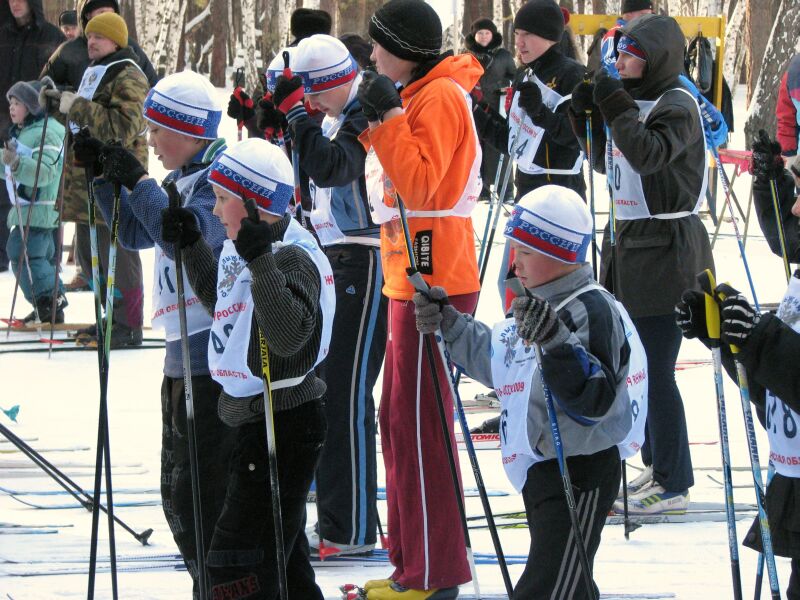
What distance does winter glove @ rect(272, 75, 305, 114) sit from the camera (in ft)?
15.3

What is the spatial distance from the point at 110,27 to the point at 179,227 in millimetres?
4990

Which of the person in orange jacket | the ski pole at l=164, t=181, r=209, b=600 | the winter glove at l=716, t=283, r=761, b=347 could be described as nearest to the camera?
the winter glove at l=716, t=283, r=761, b=347

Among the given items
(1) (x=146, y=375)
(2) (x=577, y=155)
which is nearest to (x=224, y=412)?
(2) (x=577, y=155)

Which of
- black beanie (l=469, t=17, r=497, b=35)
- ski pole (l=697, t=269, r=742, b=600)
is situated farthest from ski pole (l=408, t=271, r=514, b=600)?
black beanie (l=469, t=17, r=497, b=35)

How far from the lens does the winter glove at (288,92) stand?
465 centimetres

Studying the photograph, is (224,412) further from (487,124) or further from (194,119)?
(487,124)

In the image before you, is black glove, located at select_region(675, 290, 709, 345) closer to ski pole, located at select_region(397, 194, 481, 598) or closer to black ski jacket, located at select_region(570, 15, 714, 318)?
ski pole, located at select_region(397, 194, 481, 598)

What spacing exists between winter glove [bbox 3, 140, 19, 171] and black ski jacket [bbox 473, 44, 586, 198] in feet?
14.6

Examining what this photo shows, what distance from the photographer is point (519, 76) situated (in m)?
6.39

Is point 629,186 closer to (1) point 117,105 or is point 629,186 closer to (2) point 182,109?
(2) point 182,109

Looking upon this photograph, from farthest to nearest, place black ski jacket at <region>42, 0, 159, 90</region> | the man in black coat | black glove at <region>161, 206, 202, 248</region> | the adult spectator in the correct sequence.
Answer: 1. the man in black coat
2. black ski jacket at <region>42, 0, 159, 90</region>
3. the adult spectator
4. black glove at <region>161, 206, 202, 248</region>

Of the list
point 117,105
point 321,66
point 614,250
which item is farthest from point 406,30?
point 117,105

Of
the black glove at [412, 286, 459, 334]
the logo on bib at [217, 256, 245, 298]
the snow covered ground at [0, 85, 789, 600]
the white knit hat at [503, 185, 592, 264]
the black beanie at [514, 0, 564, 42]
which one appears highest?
the black beanie at [514, 0, 564, 42]

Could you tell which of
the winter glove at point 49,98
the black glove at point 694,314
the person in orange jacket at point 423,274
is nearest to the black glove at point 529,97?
the person in orange jacket at point 423,274
